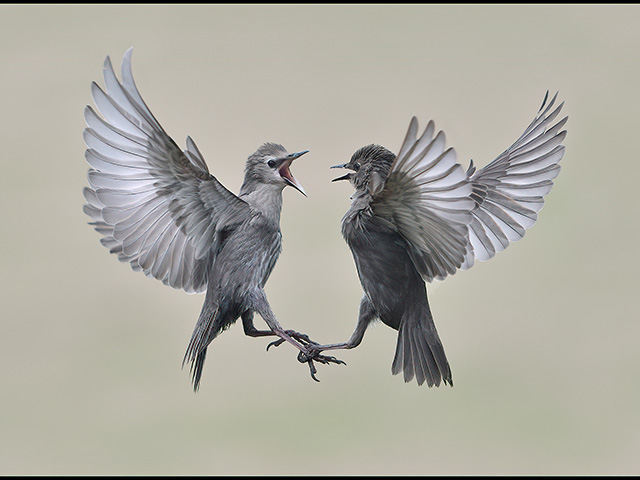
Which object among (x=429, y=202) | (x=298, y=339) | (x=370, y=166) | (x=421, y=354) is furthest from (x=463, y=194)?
(x=298, y=339)

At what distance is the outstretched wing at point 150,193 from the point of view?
393 cm

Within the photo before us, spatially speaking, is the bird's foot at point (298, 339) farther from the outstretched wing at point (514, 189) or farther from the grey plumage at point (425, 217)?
the outstretched wing at point (514, 189)

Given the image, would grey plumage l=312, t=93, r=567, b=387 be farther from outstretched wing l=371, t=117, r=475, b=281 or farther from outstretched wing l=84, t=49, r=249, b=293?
outstretched wing l=84, t=49, r=249, b=293

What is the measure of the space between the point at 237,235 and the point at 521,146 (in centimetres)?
183

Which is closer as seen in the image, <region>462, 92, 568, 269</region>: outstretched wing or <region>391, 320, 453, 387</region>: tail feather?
<region>391, 320, 453, 387</region>: tail feather

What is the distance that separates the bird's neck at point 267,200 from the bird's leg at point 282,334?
1.36ft

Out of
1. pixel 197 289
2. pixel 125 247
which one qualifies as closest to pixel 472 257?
pixel 197 289

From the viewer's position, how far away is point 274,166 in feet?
14.2

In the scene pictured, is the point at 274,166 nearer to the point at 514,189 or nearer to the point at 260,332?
the point at 260,332

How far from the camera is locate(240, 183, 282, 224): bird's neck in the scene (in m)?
4.30

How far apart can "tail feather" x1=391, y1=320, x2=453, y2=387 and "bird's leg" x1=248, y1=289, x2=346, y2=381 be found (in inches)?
13.2

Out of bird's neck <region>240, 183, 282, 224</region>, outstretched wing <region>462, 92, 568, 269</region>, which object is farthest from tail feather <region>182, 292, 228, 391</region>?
outstretched wing <region>462, 92, 568, 269</region>

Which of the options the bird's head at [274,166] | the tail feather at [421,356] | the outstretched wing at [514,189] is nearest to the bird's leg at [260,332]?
the tail feather at [421,356]

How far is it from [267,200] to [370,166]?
57cm
